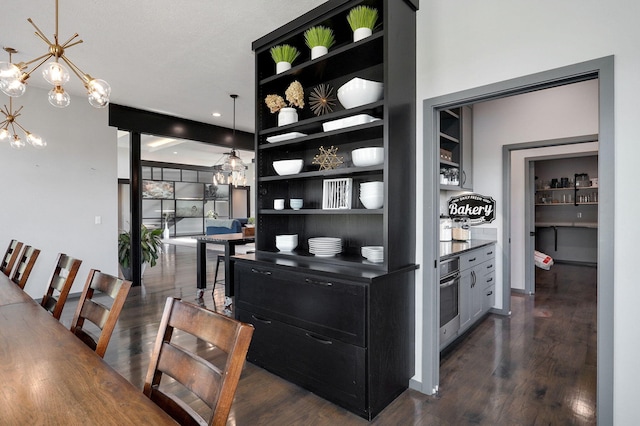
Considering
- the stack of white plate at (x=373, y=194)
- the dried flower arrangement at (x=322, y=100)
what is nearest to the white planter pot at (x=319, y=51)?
the dried flower arrangement at (x=322, y=100)

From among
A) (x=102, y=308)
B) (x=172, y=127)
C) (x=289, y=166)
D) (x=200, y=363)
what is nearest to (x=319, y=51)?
(x=289, y=166)

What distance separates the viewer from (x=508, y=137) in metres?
4.19

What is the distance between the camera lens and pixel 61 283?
6.12 ft

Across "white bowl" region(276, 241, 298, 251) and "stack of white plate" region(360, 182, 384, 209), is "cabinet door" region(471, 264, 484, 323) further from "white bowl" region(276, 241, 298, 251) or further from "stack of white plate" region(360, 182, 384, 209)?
"white bowl" region(276, 241, 298, 251)

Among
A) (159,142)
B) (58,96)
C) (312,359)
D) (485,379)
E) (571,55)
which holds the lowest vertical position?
(485,379)

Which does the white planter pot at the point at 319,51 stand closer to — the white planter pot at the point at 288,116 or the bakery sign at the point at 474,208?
the white planter pot at the point at 288,116

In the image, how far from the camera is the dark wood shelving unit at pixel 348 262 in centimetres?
202

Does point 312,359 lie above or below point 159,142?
below

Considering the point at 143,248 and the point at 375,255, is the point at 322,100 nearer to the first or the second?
the point at 375,255

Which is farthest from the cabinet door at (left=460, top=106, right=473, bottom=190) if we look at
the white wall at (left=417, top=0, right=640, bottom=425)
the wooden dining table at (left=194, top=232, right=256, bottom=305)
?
the wooden dining table at (left=194, top=232, right=256, bottom=305)

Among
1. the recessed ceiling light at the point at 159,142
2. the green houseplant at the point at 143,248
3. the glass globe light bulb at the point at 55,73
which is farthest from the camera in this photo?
the recessed ceiling light at the point at 159,142

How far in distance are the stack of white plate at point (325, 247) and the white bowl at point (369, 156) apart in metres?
0.63

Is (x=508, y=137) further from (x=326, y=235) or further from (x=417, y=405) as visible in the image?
(x=417, y=405)

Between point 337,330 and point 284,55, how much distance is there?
6.94 feet
